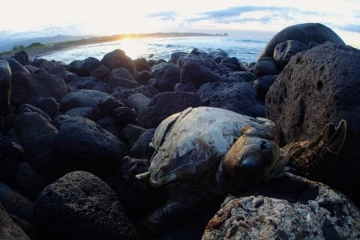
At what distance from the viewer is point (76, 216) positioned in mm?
3096

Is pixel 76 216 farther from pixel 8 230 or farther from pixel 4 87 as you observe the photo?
pixel 4 87

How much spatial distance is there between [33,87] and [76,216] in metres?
5.84

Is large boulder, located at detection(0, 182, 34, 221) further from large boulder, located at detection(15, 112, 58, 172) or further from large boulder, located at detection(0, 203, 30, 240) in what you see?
large boulder, located at detection(0, 203, 30, 240)

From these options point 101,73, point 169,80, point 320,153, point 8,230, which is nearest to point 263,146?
point 320,153

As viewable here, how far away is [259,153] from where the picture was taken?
2.51 m

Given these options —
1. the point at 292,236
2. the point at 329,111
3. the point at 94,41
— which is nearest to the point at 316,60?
the point at 329,111

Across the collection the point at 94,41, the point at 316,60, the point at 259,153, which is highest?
the point at 316,60

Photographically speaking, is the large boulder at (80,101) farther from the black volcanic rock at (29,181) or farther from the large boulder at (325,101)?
the large boulder at (325,101)

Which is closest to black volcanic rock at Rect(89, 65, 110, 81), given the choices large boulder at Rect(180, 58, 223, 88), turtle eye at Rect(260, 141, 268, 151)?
large boulder at Rect(180, 58, 223, 88)

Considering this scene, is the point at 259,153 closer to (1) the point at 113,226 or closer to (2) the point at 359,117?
(2) the point at 359,117

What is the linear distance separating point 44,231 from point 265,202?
209 cm

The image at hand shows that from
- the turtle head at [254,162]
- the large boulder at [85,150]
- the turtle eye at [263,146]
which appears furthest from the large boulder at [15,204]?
the turtle eye at [263,146]

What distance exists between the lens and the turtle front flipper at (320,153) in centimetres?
244

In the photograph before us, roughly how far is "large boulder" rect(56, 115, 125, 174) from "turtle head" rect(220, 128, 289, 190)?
2241 mm
